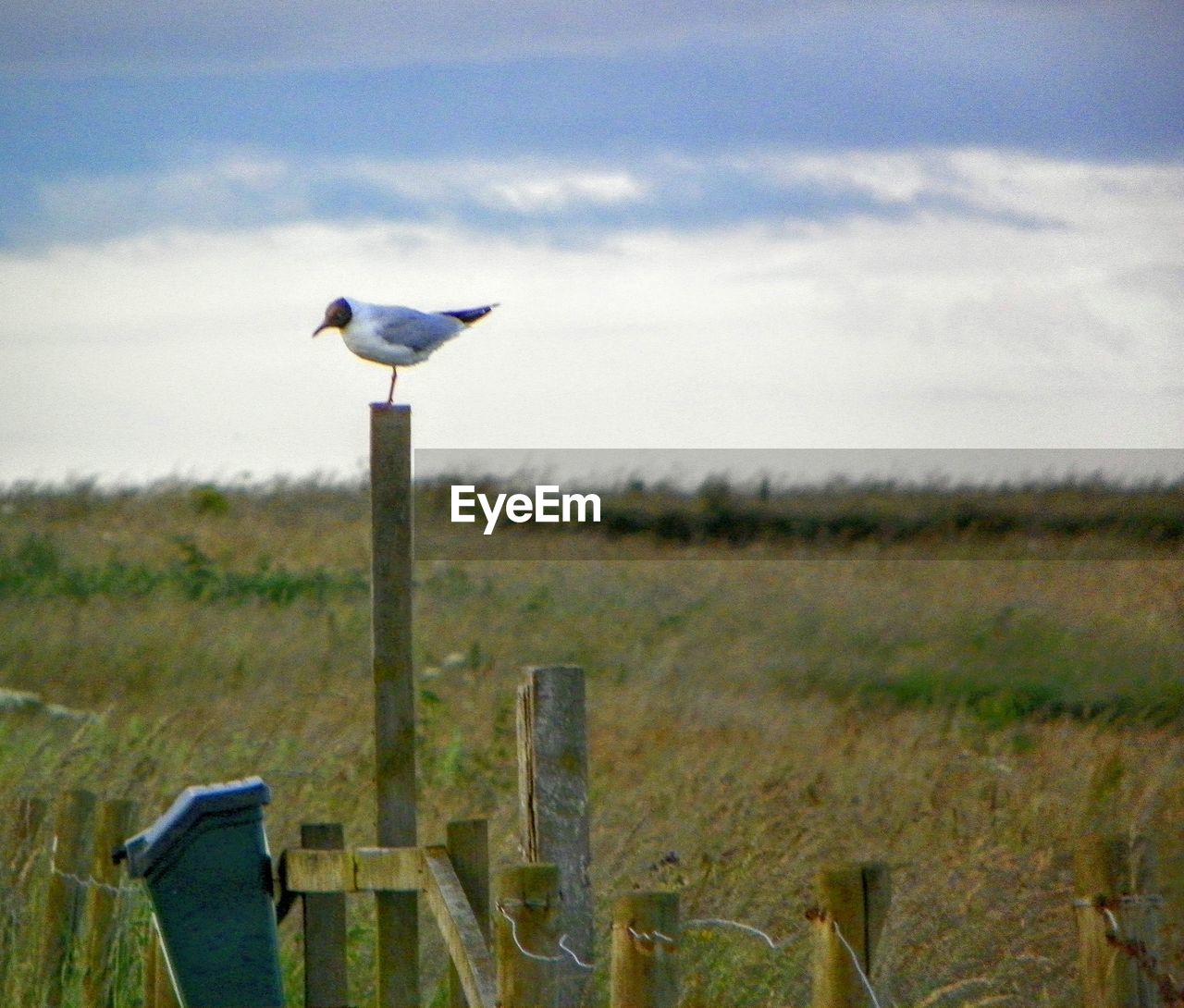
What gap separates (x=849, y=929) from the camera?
89.6 inches

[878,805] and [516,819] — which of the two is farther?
[878,805]

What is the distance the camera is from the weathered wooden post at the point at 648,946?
7.31 ft

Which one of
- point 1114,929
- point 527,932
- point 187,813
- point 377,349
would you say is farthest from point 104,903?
point 1114,929

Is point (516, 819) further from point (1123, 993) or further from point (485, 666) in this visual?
point (485, 666)

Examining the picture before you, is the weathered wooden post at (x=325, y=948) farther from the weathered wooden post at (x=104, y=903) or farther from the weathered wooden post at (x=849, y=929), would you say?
the weathered wooden post at (x=849, y=929)

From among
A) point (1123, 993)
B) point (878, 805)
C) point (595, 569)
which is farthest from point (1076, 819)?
point (595, 569)

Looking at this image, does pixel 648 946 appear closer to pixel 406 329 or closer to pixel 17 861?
pixel 406 329

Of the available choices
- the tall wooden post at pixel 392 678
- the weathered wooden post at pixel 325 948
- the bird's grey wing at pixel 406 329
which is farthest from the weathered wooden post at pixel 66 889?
the bird's grey wing at pixel 406 329

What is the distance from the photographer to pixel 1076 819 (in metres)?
7.26

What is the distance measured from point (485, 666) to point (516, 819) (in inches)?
239

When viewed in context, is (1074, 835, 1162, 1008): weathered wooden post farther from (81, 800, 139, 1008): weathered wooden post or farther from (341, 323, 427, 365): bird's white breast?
(81, 800, 139, 1008): weathered wooden post

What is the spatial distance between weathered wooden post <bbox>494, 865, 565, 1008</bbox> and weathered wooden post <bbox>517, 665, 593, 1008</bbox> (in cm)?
57

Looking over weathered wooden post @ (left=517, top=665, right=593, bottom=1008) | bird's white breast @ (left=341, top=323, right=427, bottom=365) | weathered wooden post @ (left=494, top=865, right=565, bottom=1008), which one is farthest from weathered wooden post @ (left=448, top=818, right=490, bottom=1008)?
bird's white breast @ (left=341, top=323, right=427, bottom=365)

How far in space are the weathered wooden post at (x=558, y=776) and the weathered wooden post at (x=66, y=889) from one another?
1.61 metres
